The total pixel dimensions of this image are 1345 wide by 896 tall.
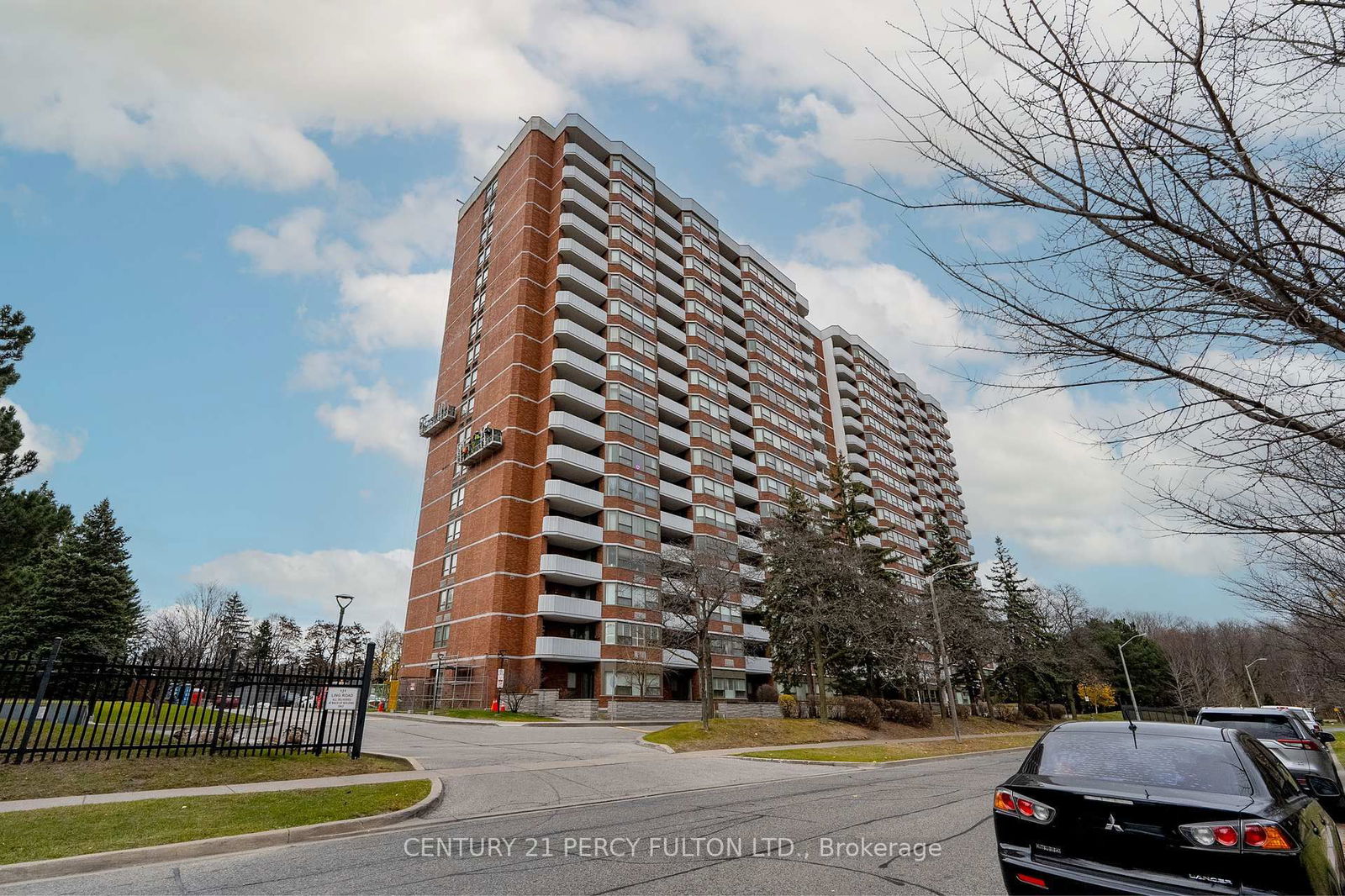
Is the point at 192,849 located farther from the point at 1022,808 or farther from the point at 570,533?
the point at 570,533

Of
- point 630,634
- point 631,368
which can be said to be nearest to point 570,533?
point 630,634

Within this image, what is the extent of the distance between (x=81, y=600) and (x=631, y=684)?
109ft

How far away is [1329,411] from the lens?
385cm

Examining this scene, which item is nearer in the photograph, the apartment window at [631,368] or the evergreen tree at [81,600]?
the evergreen tree at [81,600]

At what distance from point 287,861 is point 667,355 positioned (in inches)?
1988

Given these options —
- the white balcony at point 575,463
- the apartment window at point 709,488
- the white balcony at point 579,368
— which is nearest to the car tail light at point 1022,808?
the white balcony at point 575,463

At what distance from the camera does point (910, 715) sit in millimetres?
38281

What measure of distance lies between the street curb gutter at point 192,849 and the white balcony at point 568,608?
31.0 meters

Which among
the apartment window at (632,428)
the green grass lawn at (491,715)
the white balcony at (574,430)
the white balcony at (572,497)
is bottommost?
the green grass lawn at (491,715)

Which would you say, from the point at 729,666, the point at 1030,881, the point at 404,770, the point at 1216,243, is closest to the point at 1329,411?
the point at 1216,243

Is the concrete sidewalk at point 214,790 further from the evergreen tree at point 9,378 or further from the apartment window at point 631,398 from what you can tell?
the apartment window at point 631,398

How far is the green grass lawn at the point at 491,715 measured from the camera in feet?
110

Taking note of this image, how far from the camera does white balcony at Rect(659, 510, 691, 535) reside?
1922 inches

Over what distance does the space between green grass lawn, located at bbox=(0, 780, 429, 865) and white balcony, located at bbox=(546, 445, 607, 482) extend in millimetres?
33418
